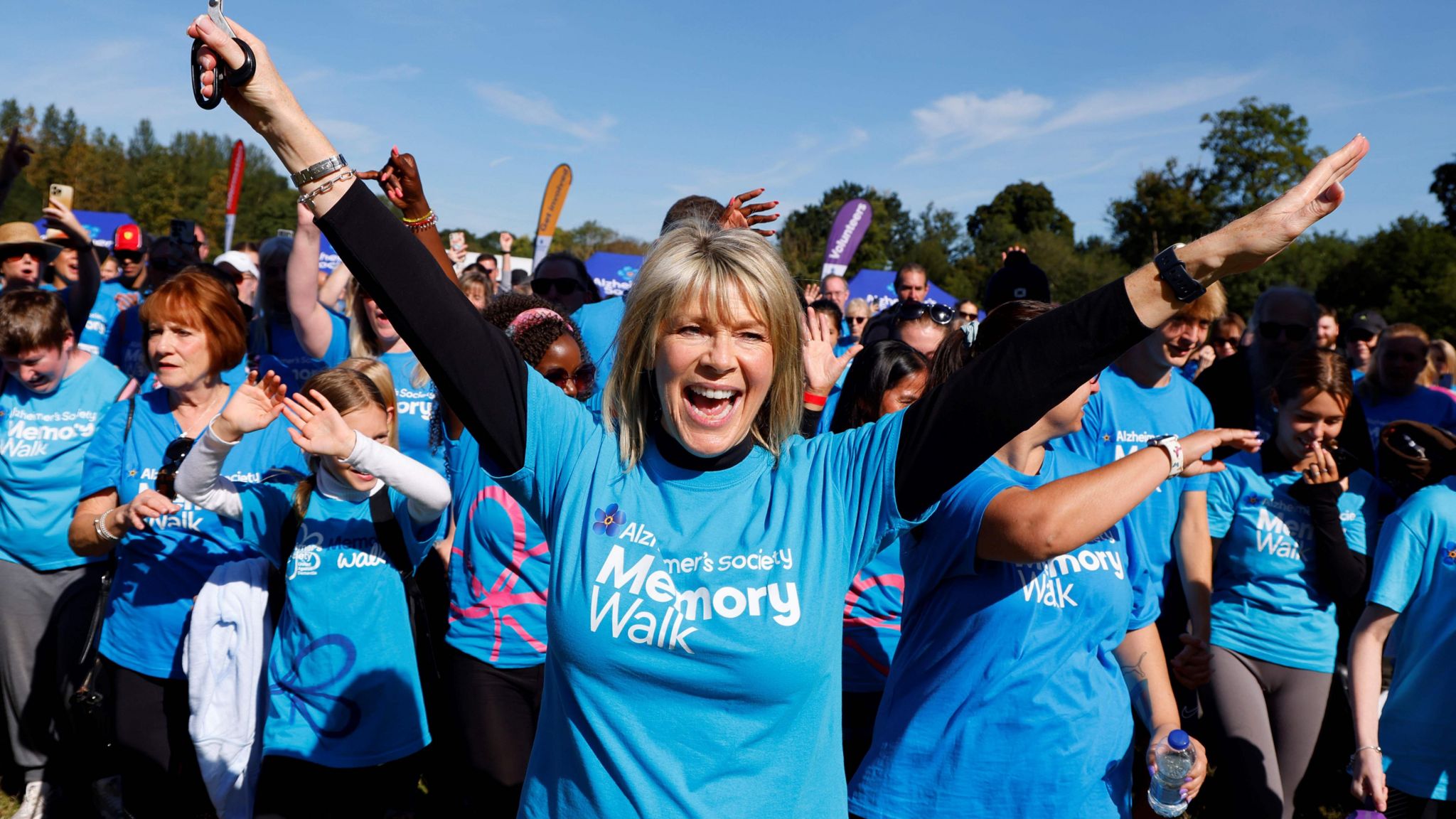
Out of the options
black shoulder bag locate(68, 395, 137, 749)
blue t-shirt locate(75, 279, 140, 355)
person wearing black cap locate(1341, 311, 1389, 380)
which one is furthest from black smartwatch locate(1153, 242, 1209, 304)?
person wearing black cap locate(1341, 311, 1389, 380)

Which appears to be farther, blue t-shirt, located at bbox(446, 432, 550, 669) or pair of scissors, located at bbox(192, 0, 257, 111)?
blue t-shirt, located at bbox(446, 432, 550, 669)

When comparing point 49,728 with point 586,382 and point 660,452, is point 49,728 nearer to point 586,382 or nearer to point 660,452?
point 586,382

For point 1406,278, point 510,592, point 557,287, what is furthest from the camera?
point 1406,278

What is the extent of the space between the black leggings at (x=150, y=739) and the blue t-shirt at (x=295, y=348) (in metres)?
1.95

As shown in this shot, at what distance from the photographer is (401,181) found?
2.48m

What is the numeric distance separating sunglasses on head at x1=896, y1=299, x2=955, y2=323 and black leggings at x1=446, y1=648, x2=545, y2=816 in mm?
2856

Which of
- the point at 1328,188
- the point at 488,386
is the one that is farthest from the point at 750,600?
the point at 1328,188

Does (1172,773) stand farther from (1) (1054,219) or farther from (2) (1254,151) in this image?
(1) (1054,219)

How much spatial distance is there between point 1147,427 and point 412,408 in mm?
3309

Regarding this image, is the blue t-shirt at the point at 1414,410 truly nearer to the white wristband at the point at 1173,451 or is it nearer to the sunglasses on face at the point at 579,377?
the white wristband at the point at 1173,451

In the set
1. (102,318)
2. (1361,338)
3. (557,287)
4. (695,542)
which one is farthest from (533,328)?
(1361,338)

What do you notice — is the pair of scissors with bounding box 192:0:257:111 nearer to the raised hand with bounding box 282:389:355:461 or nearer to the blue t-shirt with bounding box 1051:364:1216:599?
the raised hand with bounding box 282:389:355:461

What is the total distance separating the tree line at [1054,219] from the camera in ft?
97.7

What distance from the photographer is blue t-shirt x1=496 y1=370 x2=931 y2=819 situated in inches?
65.8
